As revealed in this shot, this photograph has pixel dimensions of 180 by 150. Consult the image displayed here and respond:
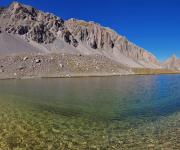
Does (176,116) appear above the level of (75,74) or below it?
below

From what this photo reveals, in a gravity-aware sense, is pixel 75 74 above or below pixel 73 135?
above

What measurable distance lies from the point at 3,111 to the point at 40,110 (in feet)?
18.2

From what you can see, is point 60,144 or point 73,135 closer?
point 60,144

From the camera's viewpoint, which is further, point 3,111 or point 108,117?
point 3,111

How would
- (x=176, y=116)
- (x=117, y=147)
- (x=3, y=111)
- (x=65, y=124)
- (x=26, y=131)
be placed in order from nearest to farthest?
(x=117, y=147)
(x=26, y=131)
(x=65, y=124)
(x=176, y=116)
(x=3, y=111)

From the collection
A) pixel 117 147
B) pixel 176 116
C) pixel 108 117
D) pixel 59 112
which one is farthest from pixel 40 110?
pixel 117 147

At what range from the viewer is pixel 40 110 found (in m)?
46.5

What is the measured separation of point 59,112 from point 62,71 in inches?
5864

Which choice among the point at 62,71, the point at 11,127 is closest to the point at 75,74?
the point at 62,71

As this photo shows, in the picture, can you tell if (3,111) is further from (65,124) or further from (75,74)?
(75,74)

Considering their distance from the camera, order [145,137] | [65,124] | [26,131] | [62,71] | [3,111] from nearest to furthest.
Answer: [145,137] < [26,131] < [65,124] < [3,111] < [62,71]

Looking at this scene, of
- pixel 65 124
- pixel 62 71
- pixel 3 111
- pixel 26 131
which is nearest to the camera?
pixel 26 131

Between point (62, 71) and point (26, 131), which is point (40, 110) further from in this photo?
point (62, 71)

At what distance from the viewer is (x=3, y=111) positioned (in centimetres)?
4372
